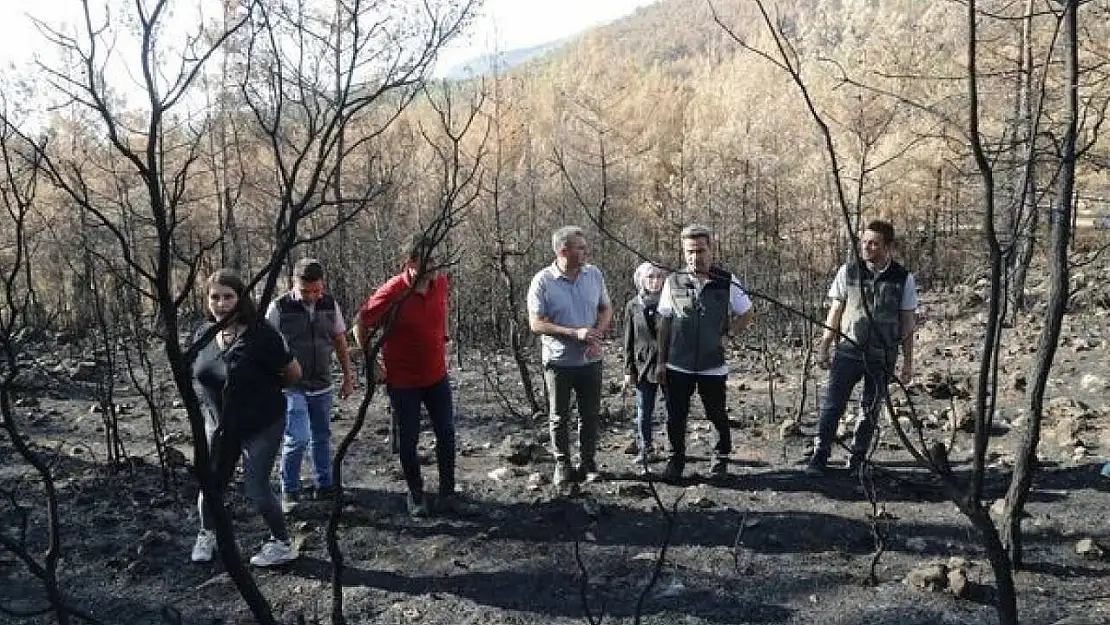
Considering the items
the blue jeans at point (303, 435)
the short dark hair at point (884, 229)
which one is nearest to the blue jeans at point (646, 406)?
the short dark hair at point (884, 229)

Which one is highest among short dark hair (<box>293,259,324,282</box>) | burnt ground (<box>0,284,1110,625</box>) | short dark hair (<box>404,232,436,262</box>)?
short dark hair (<box>404,232,436,262</box>)

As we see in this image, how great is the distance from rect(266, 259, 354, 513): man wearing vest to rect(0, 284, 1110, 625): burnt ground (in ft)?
1.13

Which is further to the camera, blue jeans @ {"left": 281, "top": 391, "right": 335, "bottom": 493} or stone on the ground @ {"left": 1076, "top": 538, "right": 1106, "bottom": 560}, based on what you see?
blue jeans @ {"left": 281, "top": 391, "right": 335, "bottom": 493}

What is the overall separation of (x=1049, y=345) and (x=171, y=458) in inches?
205


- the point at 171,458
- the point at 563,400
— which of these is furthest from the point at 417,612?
the point at 171,458

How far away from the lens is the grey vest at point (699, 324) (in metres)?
4.59

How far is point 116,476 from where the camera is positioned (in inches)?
221

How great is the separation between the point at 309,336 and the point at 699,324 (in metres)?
2.31

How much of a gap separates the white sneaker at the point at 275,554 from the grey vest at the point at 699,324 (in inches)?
93.7

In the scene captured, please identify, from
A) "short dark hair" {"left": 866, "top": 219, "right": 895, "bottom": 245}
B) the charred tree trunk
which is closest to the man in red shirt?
"short dark hair" {"left": 866, "top": 219, "right": 895, "bottom": 245}

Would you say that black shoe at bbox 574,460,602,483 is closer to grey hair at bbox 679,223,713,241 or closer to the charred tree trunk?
grey hair at bbox 679,223,713,241

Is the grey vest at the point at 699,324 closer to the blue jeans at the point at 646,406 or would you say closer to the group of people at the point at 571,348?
the group of people at the point at 571,348

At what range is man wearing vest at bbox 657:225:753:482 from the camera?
4594mm

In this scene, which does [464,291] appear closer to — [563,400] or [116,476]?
[116,476]
